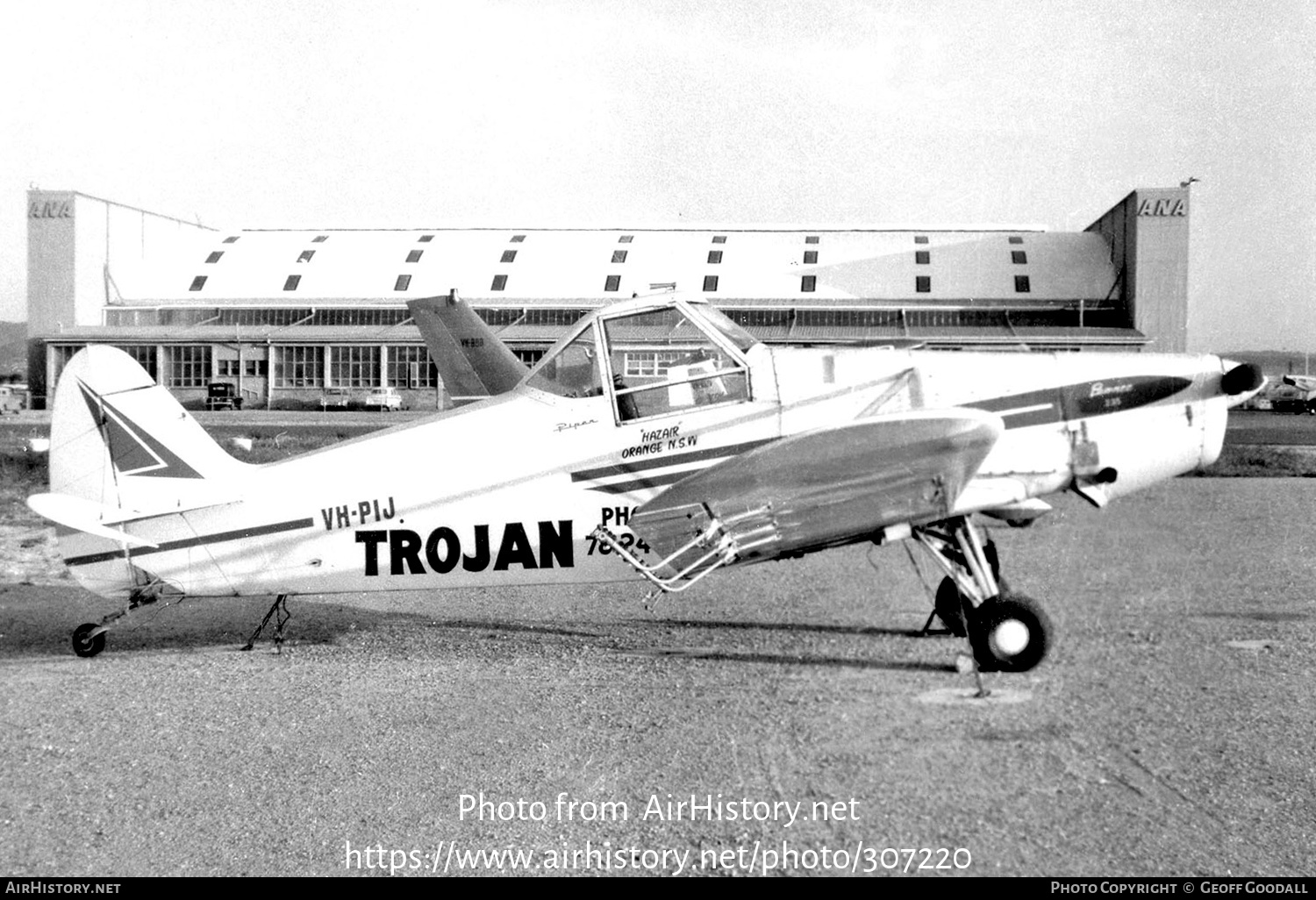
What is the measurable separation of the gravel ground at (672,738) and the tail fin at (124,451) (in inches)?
50.9

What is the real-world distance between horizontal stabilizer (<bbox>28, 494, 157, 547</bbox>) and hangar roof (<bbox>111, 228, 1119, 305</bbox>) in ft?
144

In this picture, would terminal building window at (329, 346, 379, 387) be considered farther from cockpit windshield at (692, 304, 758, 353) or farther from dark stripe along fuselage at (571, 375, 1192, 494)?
dark stripe along fuselage at (571, 375, 1192, 494)

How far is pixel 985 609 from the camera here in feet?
23.7

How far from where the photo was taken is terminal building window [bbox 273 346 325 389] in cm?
5628

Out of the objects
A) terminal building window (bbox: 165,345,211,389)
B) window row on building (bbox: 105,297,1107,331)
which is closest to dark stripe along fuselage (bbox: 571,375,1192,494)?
window row on building (bbox: 105,297,1107,331)

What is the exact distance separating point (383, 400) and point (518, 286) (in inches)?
351

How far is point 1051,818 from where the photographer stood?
4586 mm

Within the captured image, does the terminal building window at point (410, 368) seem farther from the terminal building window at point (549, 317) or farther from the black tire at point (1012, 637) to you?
the black tire at point (1012, 637)

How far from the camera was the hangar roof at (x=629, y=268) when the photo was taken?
53719mm

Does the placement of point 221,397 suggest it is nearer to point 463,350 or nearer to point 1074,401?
point 463,350

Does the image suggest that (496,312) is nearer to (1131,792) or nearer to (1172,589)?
(1172,589)

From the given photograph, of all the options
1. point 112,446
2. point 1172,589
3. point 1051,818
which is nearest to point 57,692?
point 112,446

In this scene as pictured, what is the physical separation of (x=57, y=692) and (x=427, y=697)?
265cm

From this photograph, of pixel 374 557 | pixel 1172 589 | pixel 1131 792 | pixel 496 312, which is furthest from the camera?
pixel 496 312
